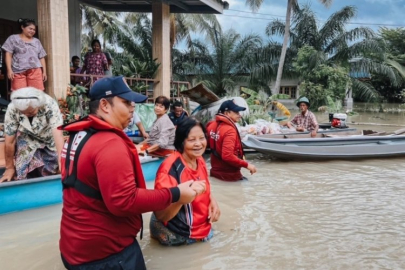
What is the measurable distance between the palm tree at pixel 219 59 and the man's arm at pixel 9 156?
2006 centimetres

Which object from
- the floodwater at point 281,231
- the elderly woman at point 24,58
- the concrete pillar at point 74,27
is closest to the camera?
the floodwater at point 281,231

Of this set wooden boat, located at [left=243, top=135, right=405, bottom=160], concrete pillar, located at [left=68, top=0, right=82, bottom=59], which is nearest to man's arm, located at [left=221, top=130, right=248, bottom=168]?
wooden boat, located at [left=243, top=135, right=405, bottom=160]

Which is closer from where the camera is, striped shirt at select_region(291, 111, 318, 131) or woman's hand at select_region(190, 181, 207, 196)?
woman's hand at select_region(190, 181, 207, 196)

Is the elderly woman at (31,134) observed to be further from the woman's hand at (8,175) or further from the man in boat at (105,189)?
the man in boat at (105,189)

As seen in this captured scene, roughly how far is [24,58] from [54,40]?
840 millimetres

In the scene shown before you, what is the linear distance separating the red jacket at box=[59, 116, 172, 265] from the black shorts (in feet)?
0.10

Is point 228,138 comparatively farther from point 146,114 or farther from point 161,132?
point 146,114

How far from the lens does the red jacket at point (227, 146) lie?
5590mm

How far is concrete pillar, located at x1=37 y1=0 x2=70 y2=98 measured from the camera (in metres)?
7.46

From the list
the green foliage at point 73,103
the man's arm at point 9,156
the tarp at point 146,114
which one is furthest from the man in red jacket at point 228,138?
the tarp at point 146,114

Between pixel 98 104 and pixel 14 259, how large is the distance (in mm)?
2317

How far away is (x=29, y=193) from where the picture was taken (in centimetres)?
460

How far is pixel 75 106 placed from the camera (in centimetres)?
779

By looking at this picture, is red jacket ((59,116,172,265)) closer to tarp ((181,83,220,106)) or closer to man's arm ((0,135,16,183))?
man's arm ((0,135,16,183))
